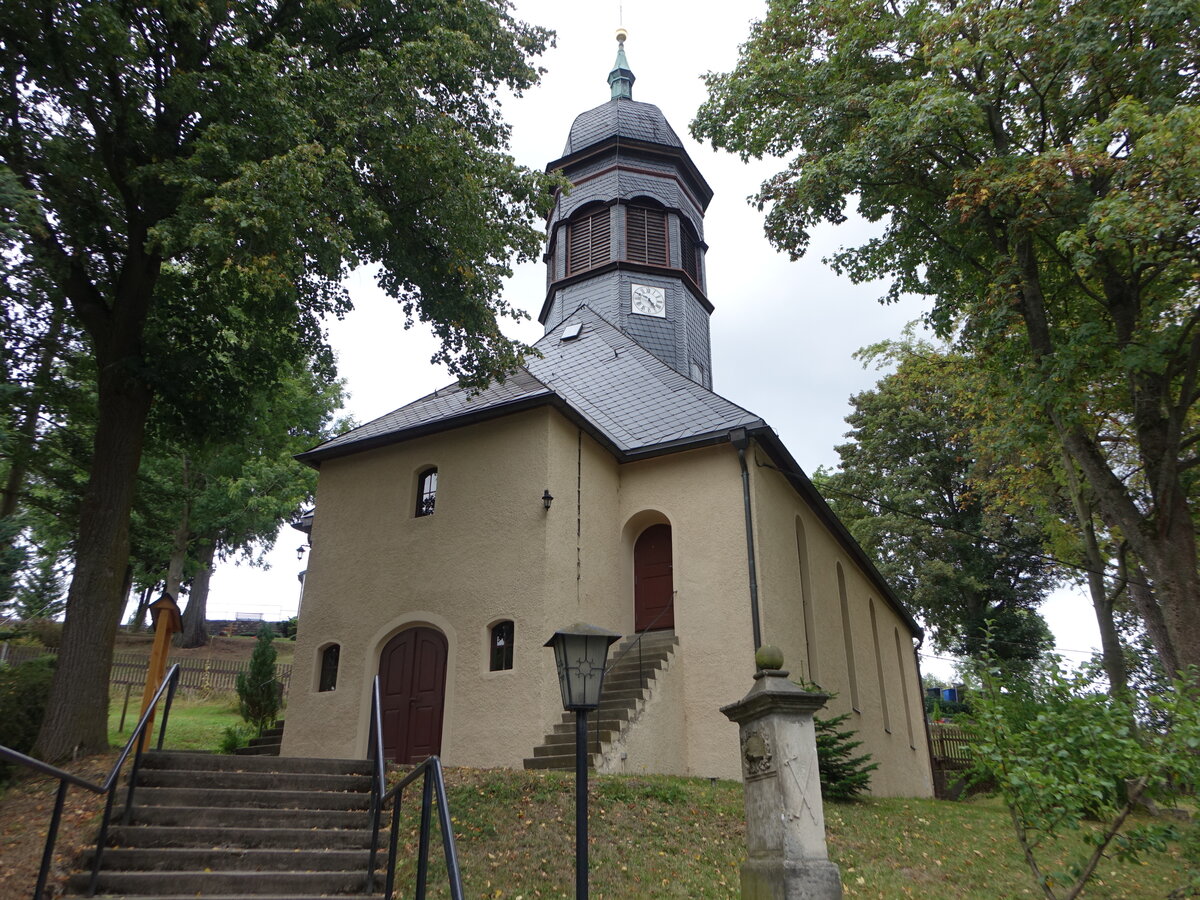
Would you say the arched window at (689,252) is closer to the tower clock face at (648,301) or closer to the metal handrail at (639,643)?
the tower clock face at (648,301)

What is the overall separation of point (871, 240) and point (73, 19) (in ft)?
37.7

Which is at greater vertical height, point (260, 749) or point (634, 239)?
point (634, 239)

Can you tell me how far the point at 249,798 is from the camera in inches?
311

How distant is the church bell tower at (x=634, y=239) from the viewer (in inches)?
821

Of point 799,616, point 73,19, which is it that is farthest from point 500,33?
point 799,616

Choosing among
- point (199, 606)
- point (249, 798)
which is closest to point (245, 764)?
point (249, 798)

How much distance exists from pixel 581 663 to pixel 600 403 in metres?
11.3

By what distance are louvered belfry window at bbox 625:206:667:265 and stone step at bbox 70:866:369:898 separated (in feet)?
55.2

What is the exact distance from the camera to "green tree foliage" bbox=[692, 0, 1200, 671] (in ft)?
32.6

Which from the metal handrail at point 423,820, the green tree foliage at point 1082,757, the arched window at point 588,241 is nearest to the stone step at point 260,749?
the metal handrail at point 423,820

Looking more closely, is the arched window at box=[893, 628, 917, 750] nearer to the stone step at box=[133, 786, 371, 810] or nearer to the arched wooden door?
the arched wooden door

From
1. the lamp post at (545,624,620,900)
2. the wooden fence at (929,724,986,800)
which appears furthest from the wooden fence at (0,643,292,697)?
the wooden fence at (929,724,986,800)

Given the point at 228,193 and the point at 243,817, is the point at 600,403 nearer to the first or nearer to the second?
the point at 228,193

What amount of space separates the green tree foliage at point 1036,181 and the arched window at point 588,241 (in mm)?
7498
